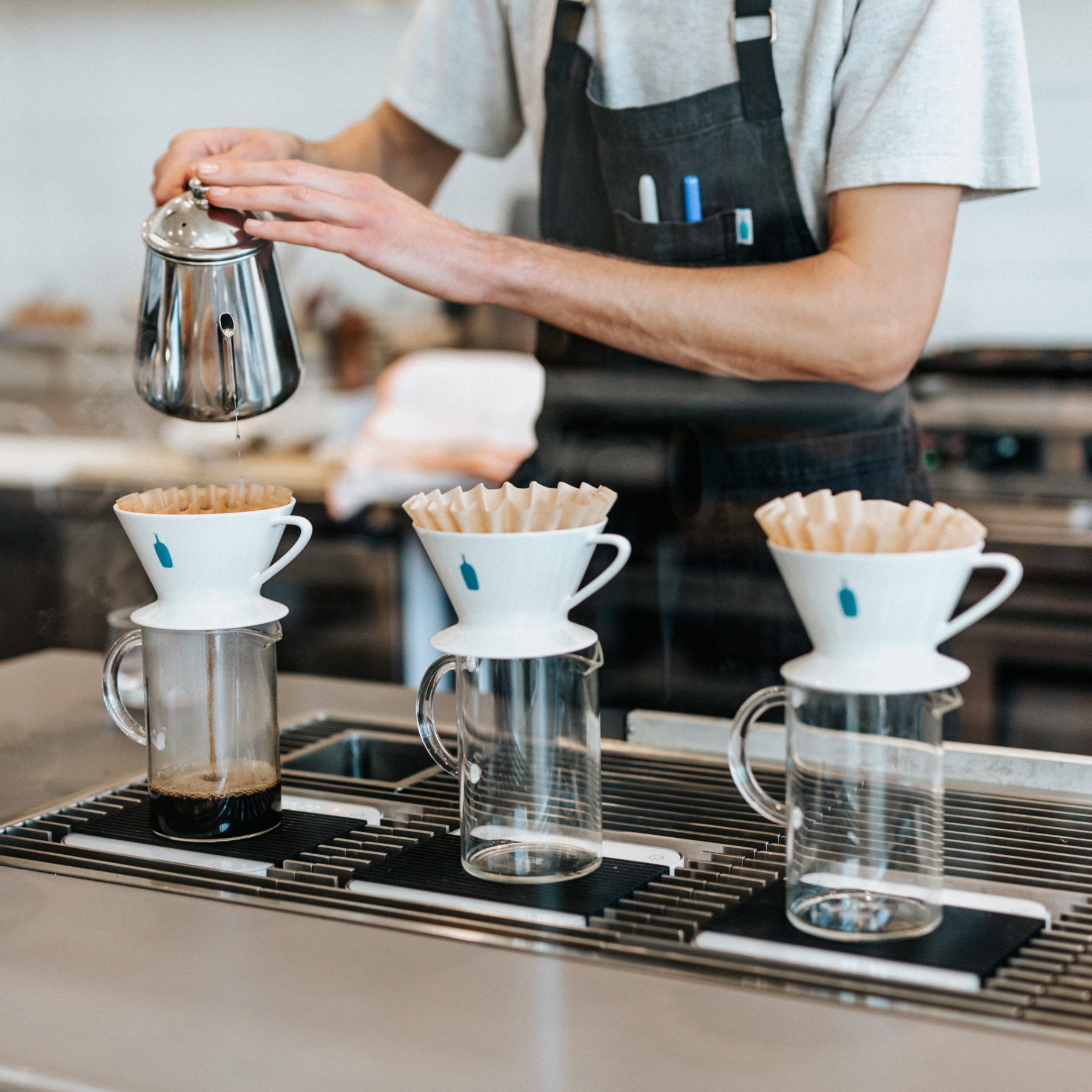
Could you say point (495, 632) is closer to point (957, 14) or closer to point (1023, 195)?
point (957, 14)

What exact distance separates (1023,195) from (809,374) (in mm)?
1191

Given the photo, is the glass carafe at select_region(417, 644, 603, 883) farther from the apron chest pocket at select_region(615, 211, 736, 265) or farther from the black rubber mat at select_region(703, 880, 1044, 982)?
the apron chest pocket at select_region(615, 211, 736, 265)

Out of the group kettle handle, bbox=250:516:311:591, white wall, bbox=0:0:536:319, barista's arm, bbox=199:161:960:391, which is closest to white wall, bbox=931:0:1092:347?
barista's arm, bbox=199:161:960:391

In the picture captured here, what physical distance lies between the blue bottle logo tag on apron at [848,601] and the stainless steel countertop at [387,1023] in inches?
6.8

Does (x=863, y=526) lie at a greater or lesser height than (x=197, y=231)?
lesser

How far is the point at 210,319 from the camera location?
108cm

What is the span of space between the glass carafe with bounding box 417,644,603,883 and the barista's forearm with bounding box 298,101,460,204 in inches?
35.4

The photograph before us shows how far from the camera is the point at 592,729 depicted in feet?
2.63

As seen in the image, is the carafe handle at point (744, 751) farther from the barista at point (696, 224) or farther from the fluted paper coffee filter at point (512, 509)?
the barista at point (696, 224)

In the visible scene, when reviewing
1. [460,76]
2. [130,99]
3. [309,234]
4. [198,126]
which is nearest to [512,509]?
[309,234]

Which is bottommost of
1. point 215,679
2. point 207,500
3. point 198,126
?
point 215,679

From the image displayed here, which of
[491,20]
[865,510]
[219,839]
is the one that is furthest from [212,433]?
[865,510]

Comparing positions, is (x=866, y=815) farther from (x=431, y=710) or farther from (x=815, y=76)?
(x=815, y=76)

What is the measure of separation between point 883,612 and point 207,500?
1.48ft
